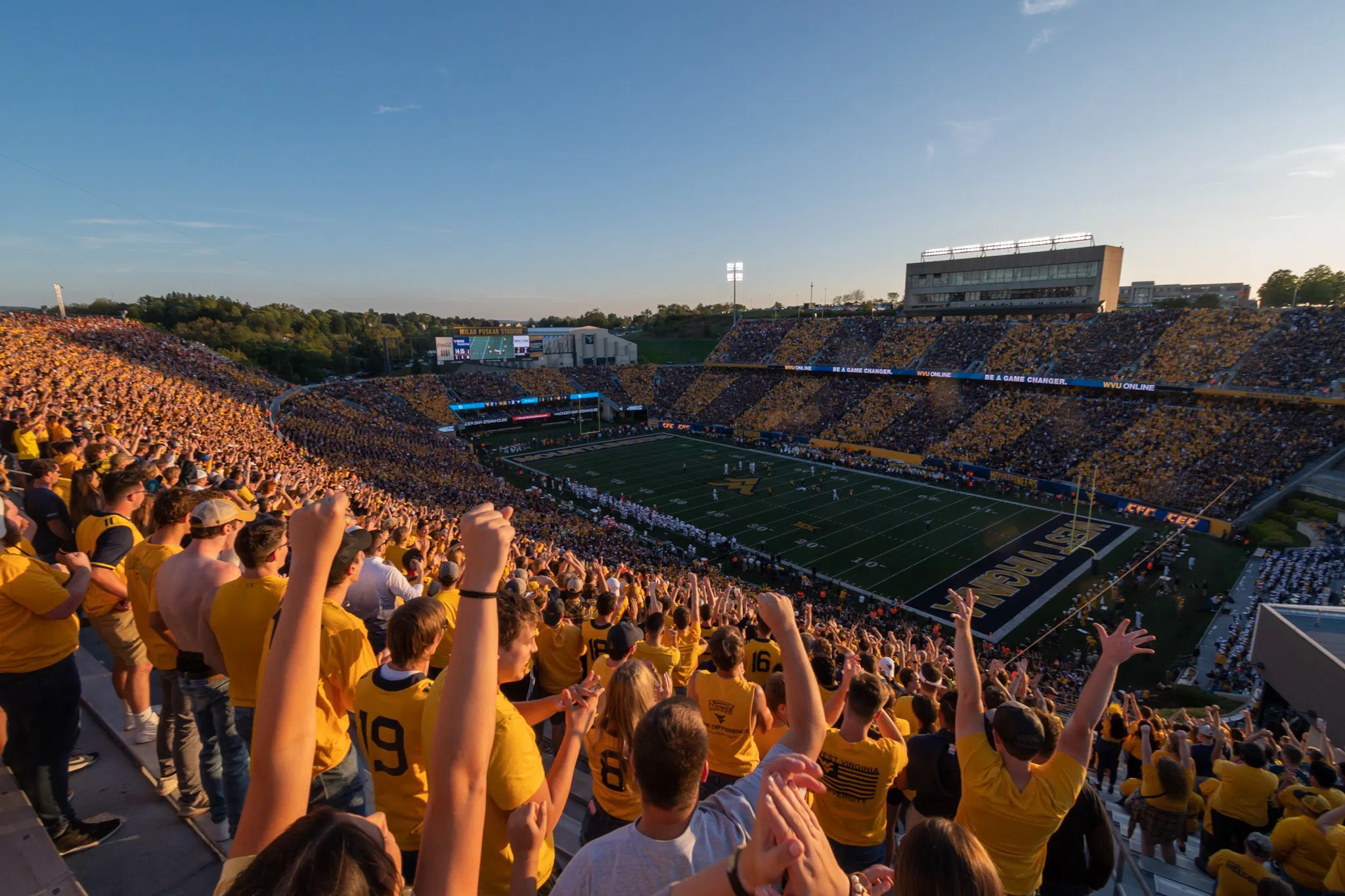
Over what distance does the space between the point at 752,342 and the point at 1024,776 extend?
213 feet

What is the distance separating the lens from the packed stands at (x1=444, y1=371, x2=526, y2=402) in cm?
5716

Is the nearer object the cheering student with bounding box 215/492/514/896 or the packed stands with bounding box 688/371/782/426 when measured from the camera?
the cheering student with bounding box 215/492/514/896

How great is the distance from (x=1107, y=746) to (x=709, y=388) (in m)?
54.6

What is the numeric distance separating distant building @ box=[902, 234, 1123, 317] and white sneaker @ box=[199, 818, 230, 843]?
5911 centimetres

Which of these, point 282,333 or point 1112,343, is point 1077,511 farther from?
point 282,333

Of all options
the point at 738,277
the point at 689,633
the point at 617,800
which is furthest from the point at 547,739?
the point at 738,277

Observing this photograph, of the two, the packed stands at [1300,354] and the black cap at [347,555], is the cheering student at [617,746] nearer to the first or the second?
the black cap at [347,555]

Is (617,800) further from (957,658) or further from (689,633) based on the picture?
(689,633)

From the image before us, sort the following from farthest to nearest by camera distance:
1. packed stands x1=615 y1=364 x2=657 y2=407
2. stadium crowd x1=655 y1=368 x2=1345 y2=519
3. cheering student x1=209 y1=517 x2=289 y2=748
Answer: packed stands x1=615 y1=364 x2=657 y2=407, stadium crowd x1=655 y1=368 x2=1345 y2=519, cheering student x1=209 y1=517 x2=289 y2=748

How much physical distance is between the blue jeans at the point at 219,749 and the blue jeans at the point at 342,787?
76 cm

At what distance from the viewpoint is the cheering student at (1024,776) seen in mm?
2963

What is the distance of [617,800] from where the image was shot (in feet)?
10.8

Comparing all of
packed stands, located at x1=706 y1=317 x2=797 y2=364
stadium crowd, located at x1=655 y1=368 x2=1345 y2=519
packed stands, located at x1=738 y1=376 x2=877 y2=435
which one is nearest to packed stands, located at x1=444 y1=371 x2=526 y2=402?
stadium crowd, located at x1=655 y1=368 x2=1345 y2=519

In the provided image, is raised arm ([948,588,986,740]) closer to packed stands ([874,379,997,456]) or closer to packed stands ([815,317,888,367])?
packed stands ([874,379,997,456])
